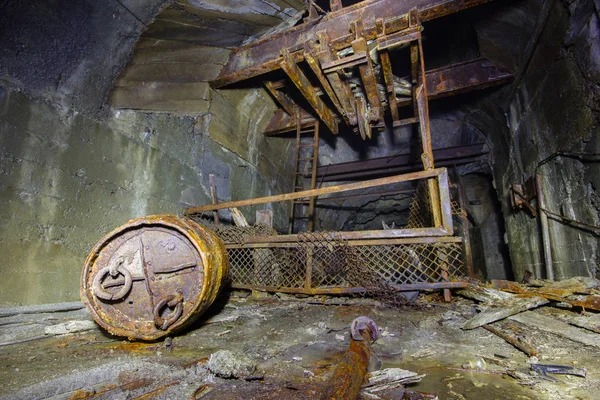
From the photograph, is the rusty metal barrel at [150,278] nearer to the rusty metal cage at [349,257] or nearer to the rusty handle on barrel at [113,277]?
the rusty handle on barrel at [113,277]

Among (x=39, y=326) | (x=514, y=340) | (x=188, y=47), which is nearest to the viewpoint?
(x=514, y=340)

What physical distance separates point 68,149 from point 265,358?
10.3 ft

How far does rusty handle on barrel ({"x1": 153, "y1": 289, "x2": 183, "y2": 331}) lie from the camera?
2162mm

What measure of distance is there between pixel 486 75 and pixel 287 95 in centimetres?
364

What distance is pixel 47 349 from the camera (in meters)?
2.12

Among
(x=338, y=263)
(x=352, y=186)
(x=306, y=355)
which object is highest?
(x=352, y=186)

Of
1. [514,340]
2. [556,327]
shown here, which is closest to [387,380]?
[514,340]

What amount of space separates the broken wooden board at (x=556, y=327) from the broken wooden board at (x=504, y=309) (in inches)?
2.5

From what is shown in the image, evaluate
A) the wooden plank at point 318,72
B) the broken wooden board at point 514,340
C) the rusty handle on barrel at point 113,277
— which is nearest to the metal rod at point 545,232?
the broken wooden board at point 514,340

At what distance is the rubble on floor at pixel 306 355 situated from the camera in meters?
1.49

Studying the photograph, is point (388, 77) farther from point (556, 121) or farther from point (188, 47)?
point (188, 47)

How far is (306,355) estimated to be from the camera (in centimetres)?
197

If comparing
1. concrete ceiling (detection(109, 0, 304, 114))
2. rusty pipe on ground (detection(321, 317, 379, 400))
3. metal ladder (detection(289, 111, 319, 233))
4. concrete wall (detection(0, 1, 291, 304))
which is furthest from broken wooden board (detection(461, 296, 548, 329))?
concrete ceiling (detection(109, 0, 304, 114))

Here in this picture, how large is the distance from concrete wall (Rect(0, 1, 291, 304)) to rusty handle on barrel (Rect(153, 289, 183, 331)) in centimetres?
163
